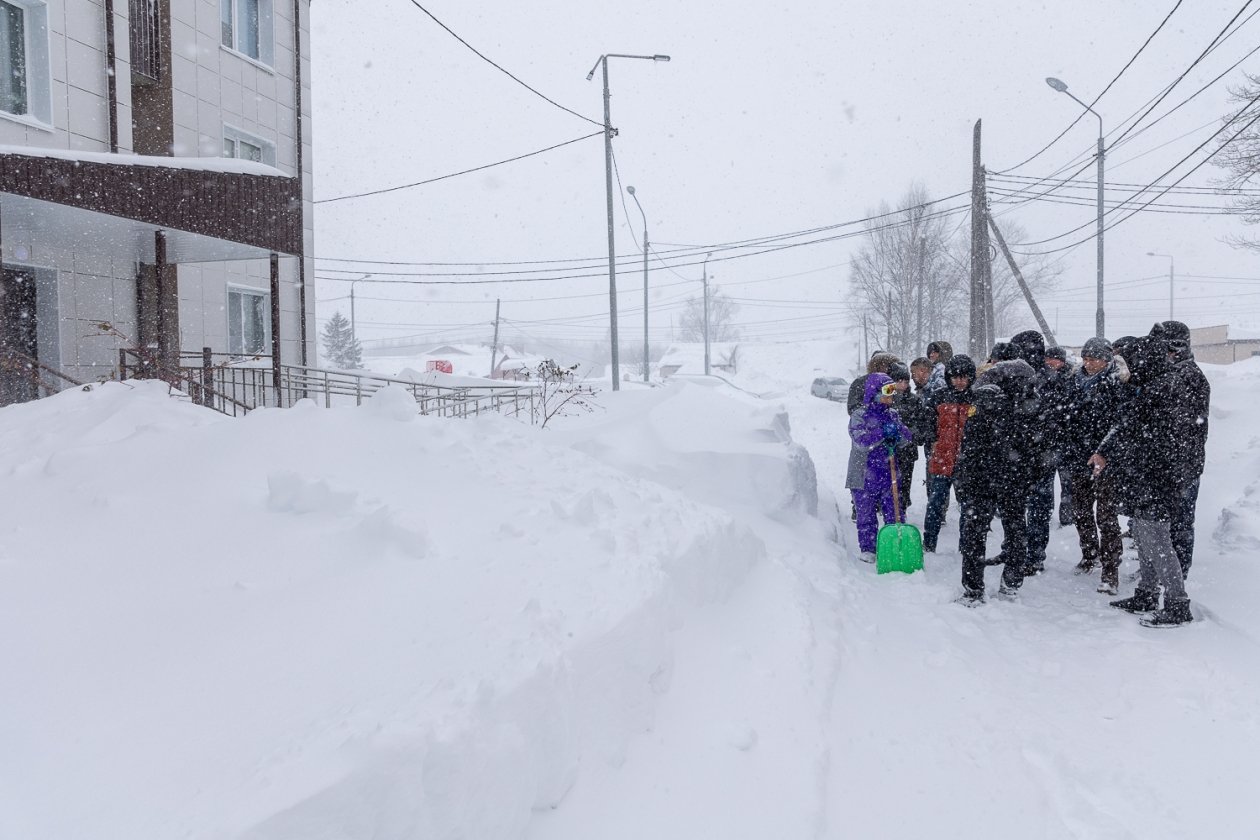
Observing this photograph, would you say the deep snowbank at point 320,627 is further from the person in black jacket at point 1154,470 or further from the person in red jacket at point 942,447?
the person in red jacket at point 942,447

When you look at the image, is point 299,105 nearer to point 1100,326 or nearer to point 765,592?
point 765,592

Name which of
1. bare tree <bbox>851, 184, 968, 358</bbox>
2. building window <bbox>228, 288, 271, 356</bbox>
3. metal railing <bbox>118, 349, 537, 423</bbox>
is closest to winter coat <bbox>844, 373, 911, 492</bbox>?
metal railing <bbox>118, 349, 537, 423</bbox>

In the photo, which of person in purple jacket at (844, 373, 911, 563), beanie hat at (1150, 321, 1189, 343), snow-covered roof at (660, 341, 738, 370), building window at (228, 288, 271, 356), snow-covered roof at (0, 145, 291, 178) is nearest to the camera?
beanie hat at (1150, 321, 1189, 343)

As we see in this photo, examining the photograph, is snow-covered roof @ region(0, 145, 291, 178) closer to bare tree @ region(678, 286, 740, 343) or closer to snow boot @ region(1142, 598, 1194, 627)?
snow boot @ region(1142, 598, 1194, 627)

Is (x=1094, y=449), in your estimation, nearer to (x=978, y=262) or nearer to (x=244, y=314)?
(x=978, y=262)

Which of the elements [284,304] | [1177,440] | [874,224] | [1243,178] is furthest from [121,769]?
[874,224]

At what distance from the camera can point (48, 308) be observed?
31.0 feet

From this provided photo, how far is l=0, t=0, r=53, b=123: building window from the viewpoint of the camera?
29.2 feet

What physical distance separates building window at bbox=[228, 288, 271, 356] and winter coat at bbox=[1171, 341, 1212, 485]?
13.2 meters

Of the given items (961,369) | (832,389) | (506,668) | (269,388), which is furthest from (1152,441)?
(832,389)

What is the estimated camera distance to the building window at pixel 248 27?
41.9 ft

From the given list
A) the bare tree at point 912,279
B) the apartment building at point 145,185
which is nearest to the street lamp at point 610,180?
the apartment building at point 145,185

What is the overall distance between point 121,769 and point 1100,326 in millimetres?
19699

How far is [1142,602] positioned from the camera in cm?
434
